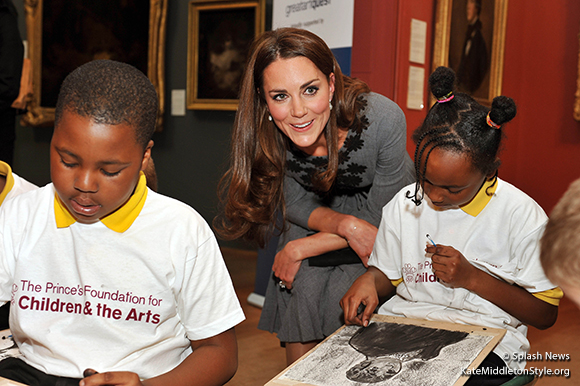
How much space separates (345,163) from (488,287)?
0.71 meters

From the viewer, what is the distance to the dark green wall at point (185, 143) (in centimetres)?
538

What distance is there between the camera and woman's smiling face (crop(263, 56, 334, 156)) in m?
1.83

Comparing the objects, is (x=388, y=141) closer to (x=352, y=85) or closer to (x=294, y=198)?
(x=352, y=85)

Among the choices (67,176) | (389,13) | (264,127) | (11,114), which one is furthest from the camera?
(389,13)

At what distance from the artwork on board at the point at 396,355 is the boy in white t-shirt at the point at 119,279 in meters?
0.19

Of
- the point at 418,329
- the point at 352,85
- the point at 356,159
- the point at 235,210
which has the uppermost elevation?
the point at 352,85

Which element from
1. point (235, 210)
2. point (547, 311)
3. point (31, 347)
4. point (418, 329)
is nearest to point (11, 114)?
point (235, 210)

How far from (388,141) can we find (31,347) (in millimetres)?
1298

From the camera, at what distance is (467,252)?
1582 millimetres

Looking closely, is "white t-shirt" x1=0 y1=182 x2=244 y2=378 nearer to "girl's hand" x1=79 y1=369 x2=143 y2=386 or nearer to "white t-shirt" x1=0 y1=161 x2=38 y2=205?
"girl's hand" x1=79 y1=369 x2=143 y2=386

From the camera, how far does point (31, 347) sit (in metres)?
1.17

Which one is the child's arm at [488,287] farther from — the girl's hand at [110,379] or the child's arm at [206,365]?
the girl's hand at [110,379]

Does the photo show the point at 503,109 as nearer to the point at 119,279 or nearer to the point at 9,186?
the point at 119,279

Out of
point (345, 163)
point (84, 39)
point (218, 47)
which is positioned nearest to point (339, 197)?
point (345, 163)
